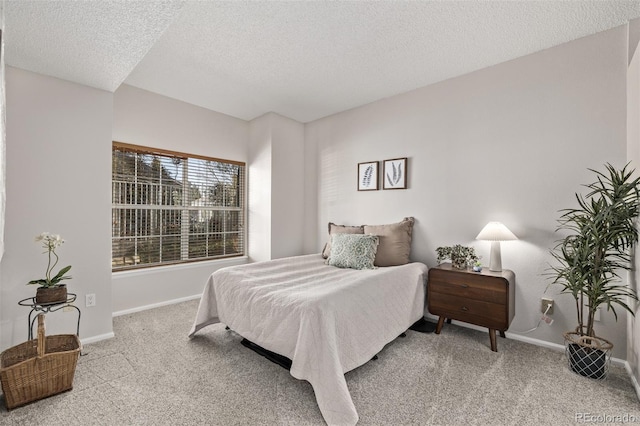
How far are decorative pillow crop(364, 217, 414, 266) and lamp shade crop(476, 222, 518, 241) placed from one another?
0.78 m

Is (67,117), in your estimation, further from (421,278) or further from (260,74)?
(421,278)

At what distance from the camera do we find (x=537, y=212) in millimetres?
2549

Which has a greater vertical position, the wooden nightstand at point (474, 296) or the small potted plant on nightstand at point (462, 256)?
the small potted plant on nightstand at point (462, 256)

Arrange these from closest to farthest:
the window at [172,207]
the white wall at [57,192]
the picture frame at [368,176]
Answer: the white wall at [57,192] < the window at [172,207] < the picture frame at [368,176]

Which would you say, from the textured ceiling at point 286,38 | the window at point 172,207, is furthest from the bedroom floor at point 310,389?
the textured ceiling at point 286,38

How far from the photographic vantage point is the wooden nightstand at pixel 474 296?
236 cm

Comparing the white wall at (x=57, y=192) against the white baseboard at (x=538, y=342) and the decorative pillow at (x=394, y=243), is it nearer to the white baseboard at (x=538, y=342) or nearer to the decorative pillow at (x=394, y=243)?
the decorative pillow at (x=394, y=243)

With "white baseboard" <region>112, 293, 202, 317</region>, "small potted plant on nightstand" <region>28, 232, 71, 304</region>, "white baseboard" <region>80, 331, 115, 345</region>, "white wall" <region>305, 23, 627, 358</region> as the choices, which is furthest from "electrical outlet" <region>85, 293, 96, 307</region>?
"white wall" <region>305, 23, 627, 358</region>

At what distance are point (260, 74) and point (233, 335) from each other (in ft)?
8.43

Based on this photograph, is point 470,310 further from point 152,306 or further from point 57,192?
point 57,192

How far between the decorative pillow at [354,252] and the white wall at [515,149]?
23.1 inches

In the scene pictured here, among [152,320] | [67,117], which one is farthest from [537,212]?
[67,117]

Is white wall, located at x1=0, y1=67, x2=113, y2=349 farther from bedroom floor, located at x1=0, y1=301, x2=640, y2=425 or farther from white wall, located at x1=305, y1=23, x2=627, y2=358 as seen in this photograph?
white wall, located at x1=305, y1=23, x2=627, y2=358

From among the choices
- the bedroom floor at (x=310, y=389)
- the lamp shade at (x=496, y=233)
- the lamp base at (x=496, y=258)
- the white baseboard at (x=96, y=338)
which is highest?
the lamp shade at (x=496, y=233)
